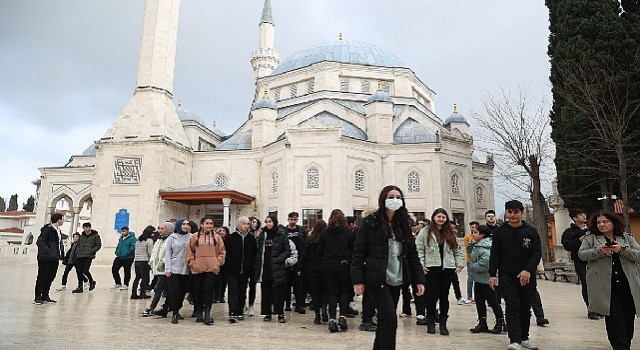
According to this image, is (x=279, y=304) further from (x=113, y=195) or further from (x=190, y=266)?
(x=113, y=195)

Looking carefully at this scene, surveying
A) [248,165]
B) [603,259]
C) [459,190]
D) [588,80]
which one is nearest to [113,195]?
[248,165]

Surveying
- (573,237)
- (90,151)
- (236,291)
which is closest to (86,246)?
(236,291)

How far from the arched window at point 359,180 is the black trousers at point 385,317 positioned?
18919 mm

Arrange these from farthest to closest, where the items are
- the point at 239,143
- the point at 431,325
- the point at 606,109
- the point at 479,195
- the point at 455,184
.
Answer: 1. the point at 479,195
2. the point at 239,143
3. the point at 455,184
4. the point at 606,109
5. the point at 431,325

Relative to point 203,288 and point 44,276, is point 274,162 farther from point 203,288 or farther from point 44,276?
point 203,288

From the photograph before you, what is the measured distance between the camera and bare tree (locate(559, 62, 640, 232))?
11.5m

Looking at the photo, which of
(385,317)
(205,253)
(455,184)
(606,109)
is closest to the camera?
(385,317)

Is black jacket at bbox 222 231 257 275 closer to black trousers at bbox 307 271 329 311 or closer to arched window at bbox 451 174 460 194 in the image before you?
black trousers at bbox 307 271 329 311

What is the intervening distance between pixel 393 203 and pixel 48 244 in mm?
6506

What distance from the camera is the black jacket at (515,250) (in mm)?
4332

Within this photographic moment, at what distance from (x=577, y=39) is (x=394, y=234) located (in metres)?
13.0

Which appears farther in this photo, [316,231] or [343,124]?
[343,124]

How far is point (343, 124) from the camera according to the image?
23672 millimetres

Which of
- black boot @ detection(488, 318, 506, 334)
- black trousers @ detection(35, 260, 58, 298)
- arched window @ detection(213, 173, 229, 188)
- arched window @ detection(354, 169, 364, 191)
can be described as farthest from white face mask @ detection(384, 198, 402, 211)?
arched window @ detection(213, 173, 229, 188)
